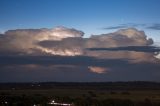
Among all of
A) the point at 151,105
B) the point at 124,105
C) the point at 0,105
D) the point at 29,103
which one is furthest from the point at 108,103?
the point at 0,105

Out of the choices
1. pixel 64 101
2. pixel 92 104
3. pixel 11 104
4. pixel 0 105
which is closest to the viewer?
pixel 0 105

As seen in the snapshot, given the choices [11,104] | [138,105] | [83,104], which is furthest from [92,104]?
[11,104]

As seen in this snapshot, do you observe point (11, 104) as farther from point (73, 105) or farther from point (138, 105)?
point (138, 105)

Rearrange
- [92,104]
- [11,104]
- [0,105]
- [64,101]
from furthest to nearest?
1. [64,101]
2. [92,104]
3. [11,104]
4. [0,105]

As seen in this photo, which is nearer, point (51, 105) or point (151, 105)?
point (51, 105)

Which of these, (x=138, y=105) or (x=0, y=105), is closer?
(x=0, y=105)

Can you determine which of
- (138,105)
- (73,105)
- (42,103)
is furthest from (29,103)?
(138,105)

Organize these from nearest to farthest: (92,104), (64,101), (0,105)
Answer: (0,105)
(92,104)
(64,101)

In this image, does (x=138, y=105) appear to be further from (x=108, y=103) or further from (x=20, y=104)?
(x=20, y=104)

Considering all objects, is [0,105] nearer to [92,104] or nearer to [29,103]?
[29,103]
